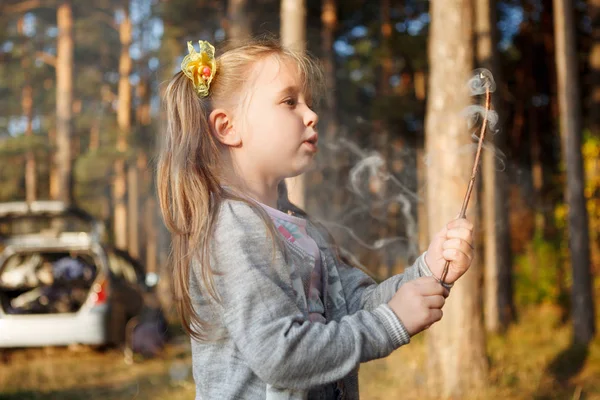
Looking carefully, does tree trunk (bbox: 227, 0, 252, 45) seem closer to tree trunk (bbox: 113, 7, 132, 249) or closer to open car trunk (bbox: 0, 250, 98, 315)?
open car trunk (bbox: 0, 250, 98, 315)

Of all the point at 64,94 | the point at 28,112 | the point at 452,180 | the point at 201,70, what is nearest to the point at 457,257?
the point at 201,70

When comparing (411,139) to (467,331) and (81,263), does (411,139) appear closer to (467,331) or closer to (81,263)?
(81,263)

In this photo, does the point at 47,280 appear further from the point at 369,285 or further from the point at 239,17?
the point at 369,285

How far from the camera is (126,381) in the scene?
712 cm

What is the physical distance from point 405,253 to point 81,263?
213 inches

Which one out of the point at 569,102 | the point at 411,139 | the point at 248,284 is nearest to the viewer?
the point at 248,284

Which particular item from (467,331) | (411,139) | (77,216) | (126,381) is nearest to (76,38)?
(411,139)

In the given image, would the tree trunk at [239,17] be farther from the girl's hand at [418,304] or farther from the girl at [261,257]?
the girl's hand at [418,304]

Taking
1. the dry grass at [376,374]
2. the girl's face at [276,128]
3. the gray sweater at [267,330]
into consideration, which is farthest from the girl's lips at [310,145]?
the dry grass at [376,374]

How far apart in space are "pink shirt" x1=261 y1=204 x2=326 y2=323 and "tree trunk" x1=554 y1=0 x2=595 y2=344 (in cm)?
657

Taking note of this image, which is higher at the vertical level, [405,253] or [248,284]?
[248,284]

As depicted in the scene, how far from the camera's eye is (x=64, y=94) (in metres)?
17.2

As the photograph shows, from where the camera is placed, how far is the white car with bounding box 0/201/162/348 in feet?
25.4

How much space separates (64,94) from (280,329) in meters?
16.9
